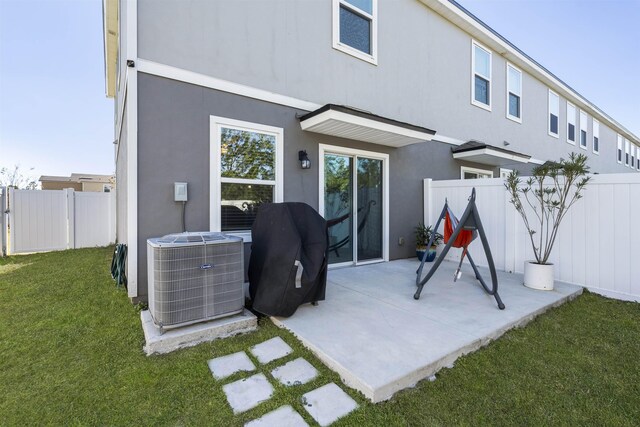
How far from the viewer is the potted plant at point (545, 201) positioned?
Answer: 4.12 meters

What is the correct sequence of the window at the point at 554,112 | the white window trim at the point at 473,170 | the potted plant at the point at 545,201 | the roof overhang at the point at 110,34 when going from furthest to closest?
the window at the point at 554,112 < the white window trim at the point at 473,170 < the roof overhang at the point at 110,34 < the potted plant at the point at 545,201

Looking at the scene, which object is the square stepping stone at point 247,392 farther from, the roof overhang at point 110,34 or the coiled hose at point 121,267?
the roof overhang at point 110,34

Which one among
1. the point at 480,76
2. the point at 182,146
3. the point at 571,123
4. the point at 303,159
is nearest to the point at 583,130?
the point at 571,123

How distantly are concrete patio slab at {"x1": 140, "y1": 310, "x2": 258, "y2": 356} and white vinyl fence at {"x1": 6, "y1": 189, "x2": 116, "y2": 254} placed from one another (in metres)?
7.63

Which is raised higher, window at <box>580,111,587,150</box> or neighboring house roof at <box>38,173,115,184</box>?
window at <box>580,111,587,150</box>

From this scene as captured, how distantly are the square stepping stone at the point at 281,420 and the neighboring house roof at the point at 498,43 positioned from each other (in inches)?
309

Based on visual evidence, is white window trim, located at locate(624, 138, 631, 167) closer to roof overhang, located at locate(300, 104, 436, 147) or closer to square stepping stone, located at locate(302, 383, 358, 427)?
roof overhang, located at locate(300, 104, 436, 147)

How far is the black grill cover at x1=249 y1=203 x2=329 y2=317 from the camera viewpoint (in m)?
3.01

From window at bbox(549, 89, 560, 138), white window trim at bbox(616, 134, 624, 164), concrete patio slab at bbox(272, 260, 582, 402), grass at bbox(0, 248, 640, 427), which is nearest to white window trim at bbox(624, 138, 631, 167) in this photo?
white window trim at bbox(616, 134, 624, 164)

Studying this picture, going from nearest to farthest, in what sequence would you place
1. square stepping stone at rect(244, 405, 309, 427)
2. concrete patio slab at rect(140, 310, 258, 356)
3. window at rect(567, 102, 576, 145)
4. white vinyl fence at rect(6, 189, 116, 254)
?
square stepping stone at rect(244, 405, 309, 427) → concrete patio slab at rect(140, 310, 258, 356) → white vinyl fence at rect(6, 189, 116, 254) → window at rect(567, 102, 576, 145)

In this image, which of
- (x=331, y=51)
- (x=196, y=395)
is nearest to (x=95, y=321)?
(x=196, y=395)

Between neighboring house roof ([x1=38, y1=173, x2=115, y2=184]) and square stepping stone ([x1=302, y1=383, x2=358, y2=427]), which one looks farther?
neighboring house roof ([x1=38, y1=173, x2=115, y2=184])

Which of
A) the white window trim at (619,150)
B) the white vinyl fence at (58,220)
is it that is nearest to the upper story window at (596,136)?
the white window trim at (619,150)

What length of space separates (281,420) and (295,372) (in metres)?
0.47
